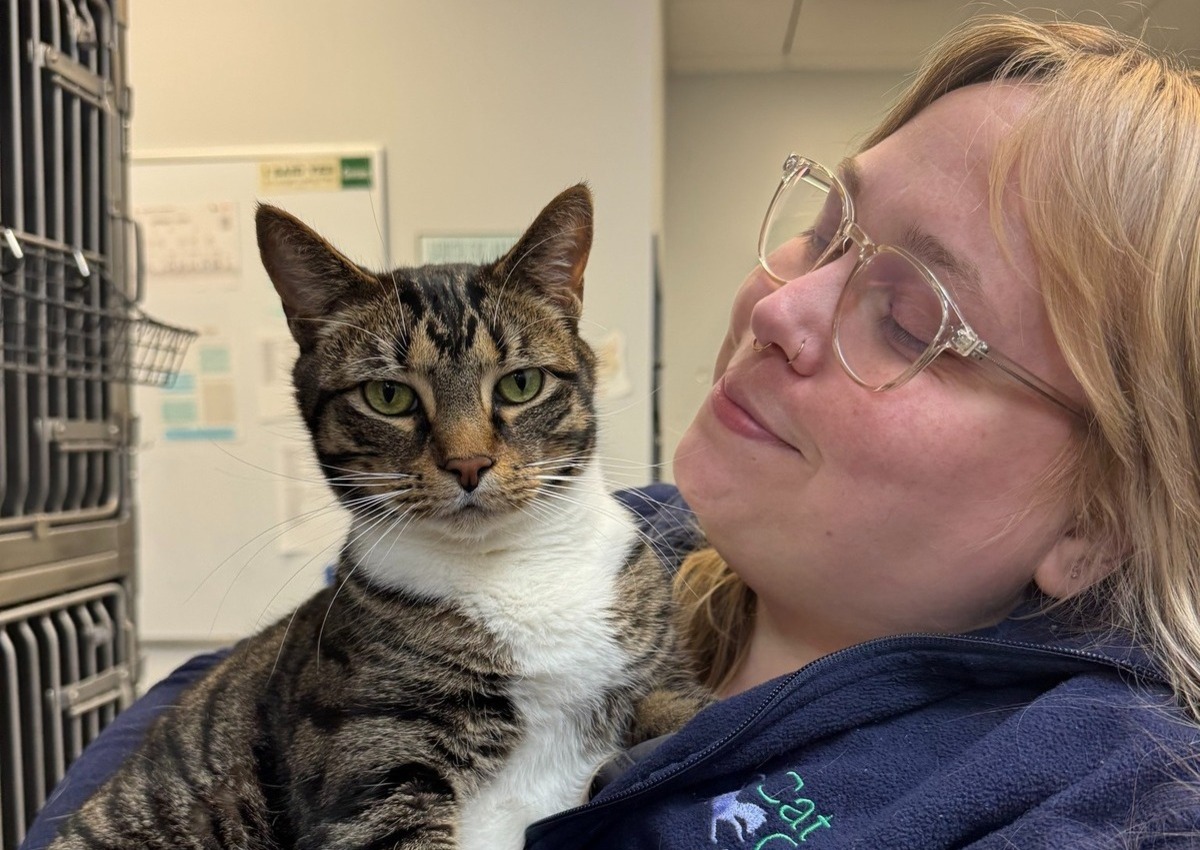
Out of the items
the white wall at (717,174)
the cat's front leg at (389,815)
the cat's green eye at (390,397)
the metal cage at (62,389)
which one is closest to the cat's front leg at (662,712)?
the cat's front leg at (389,815)

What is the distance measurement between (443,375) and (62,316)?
27.8 inches

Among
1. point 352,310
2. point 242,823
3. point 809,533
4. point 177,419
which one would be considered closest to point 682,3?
point 177,419

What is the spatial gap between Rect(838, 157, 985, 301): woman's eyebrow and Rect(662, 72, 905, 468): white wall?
119 inches

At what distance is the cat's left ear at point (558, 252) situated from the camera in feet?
3.29

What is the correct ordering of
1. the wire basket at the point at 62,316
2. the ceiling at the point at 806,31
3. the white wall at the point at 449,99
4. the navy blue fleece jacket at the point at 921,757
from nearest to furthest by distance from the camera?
the navy blue fleece jacket at the point at 921,757
the wire basket at the point at 62,316
the white wall at the point at 449,99
the ceiling at the point at 806,31

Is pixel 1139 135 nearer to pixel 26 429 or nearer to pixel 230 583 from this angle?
pixel 26 429

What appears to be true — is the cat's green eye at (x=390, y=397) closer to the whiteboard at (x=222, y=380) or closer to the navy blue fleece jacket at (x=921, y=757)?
the navy blue fleece jacket at (x=921, y=757)

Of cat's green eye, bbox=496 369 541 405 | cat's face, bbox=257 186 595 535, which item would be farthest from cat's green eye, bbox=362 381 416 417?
cat's green eye, bbox=496 369 541 405

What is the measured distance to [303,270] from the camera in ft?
3.19

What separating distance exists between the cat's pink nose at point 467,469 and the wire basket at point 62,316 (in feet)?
2.25

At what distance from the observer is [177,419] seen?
284 centimetres

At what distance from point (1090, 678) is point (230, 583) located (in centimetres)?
287

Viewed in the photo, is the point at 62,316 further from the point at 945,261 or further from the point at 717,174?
the point at 717,174

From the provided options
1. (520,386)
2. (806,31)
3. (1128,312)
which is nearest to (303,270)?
(520,386)
